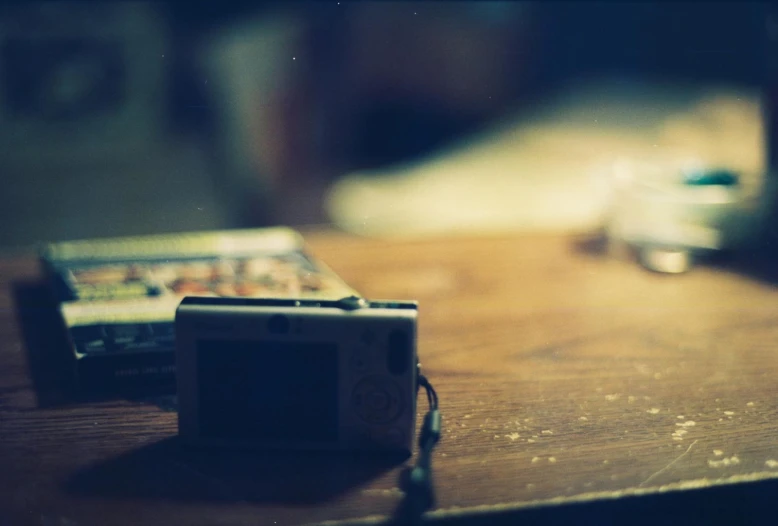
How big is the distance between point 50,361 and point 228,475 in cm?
24

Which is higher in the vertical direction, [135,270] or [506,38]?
[506,38]

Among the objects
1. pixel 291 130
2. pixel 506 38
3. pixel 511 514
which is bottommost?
pixel 511 514

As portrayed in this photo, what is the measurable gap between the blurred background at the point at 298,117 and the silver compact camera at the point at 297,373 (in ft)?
3.52

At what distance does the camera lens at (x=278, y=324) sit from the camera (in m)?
0.43

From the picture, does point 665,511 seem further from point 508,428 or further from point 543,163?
point 543,163

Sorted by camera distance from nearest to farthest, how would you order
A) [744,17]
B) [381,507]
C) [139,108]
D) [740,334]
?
1. [381,507]
2. [740,334]
3. [744,17]
4. [139,108]

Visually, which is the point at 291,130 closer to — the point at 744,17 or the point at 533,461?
the point at 744,17

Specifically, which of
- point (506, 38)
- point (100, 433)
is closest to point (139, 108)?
point (506, 38)

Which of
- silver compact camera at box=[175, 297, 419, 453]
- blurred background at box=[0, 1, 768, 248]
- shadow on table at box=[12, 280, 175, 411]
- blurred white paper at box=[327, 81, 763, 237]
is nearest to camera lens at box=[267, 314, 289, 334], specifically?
silver compact camera at box=[175, 297, 419, 453]


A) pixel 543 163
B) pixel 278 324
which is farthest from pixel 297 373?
pixel 543 163

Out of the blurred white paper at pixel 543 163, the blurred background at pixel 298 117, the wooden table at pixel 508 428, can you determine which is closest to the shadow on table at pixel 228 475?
the wooden table at pixel 508 428

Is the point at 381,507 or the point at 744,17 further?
the point at 744,17

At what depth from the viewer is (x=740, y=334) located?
2.13ft

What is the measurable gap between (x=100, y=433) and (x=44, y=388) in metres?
0.10
